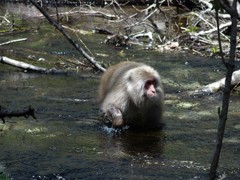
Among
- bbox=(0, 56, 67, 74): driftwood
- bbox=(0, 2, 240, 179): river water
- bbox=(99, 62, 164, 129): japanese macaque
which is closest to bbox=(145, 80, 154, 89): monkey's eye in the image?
bbox=(99, 62, 164, 129): japanese macaque

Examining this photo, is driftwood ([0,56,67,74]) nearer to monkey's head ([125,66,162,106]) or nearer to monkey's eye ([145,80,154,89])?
monkey's head ([125,66,162,106])

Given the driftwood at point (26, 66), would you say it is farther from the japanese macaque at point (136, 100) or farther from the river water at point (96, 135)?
the japanese macaque at point (136, 100)

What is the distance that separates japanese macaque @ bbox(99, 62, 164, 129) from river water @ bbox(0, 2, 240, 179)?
16cm

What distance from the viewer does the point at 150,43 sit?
13.6m

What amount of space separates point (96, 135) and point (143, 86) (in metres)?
0.82

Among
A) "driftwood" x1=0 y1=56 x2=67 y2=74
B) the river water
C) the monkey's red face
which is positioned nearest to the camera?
the river water

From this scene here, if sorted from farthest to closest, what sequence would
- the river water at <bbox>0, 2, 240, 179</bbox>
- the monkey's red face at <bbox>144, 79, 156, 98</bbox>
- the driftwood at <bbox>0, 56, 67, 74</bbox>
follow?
the driftwood at <bbox>0, 56, 67, 74</bbox> < the monkey's red face at <bbox>144, 79, 156, 98</bbox> < the river water at <bbox>0, 2, 240, 179</bbox>

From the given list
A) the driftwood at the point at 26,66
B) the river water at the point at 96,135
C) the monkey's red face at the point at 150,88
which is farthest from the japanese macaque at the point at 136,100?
the driftwood at the point at 26,66

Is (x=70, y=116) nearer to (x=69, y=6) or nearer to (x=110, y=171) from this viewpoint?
(x=110, y=171)

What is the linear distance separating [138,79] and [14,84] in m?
2.61

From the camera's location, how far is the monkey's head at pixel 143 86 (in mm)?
7410

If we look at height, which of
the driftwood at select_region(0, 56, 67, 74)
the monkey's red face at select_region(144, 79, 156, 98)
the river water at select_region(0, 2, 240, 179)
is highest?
the monkey's red face at select_region(144, 79, 156, 98)

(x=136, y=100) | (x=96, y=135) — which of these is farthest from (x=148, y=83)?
(x=96, y=135)

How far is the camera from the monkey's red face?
737 cm
